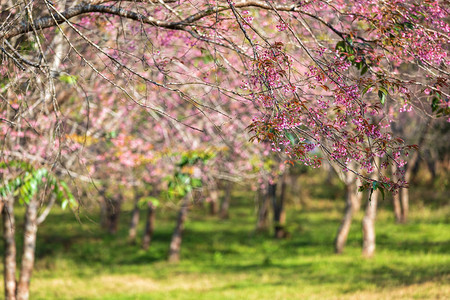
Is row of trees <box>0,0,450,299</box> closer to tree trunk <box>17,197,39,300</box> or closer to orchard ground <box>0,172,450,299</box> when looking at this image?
tree trunk <box>17,197,39,300</box>

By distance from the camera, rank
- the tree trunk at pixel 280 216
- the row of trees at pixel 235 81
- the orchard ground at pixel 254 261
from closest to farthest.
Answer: the row of trees at pixel 235 81 → the orchard ground at pixel 254 261 → the tree trunk at pixel 280 216

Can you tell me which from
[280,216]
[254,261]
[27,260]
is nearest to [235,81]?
[27,260]

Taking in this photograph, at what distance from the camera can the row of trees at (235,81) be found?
546 cm

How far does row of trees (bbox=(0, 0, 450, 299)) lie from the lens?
5465 mm

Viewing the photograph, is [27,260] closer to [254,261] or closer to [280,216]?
[254,261]

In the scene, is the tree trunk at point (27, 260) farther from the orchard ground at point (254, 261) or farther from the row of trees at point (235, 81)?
the orchard ground at point (254, 261)

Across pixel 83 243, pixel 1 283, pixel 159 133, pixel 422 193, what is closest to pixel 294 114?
pixel 159 133

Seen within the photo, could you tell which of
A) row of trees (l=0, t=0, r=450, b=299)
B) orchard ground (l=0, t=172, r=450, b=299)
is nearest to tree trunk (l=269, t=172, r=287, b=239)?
orchard ground (l=0, t=172, r=450, b=299)

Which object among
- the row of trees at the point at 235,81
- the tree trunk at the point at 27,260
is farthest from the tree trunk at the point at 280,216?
the tree trunk at the point at 27,260

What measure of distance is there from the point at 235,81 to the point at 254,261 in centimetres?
854

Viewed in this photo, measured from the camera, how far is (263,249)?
24.7 meters

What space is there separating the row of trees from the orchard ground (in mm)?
3054

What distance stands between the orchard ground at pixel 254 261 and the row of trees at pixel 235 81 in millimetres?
3054

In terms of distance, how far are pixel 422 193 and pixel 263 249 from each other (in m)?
15.6
